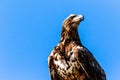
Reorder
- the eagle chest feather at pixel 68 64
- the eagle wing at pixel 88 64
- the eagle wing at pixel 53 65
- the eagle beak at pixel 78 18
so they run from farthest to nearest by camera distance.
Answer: the eagle beak at pixel 78 18 < the eagle wing at pixel 53 65 < the eagle wing at pixel 88 64 < the eagle chest feather at pixel 68 64

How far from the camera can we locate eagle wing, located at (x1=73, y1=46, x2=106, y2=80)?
16.3 meters

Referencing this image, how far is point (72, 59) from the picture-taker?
1622 centimetres

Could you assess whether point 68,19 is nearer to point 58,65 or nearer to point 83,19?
point 83,19

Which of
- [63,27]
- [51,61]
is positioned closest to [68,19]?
[63,27]

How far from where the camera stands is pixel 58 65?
1625 centimetres

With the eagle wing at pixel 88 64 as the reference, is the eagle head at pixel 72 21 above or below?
above

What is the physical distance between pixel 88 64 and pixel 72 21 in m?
1.39

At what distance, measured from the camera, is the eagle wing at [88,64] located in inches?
643

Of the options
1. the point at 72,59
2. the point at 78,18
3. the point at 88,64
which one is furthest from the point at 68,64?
the point at 78,18

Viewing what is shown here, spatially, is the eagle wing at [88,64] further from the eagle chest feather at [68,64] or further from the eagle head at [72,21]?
the eagle head at [72,21]

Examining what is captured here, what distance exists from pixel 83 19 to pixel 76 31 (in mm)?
437

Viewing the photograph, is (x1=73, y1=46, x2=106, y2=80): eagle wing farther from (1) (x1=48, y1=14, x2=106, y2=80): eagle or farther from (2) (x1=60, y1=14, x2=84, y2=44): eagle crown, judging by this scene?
(2) (x1=60, y1=14, x2=84, y2=44): eagle crown

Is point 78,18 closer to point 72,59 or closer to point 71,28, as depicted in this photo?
point 71,28

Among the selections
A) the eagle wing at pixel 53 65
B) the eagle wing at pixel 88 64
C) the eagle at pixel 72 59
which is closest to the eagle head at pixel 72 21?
the eagle at pixel 72 59
